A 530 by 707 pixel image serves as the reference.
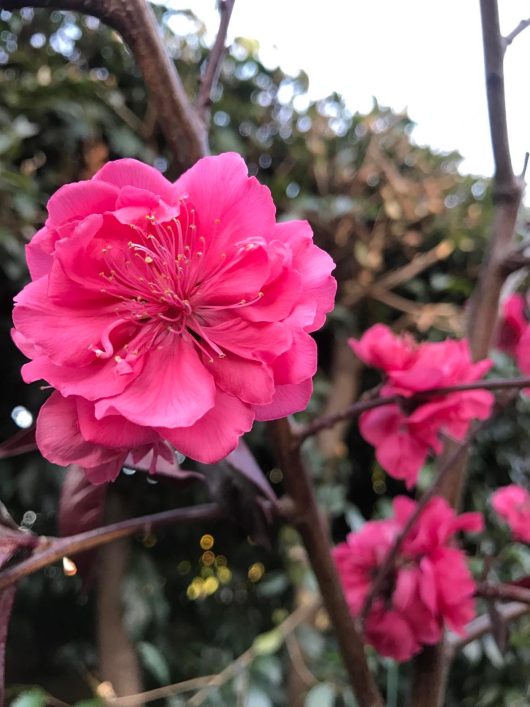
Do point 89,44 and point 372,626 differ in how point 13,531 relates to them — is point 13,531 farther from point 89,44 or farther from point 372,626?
point 89,44

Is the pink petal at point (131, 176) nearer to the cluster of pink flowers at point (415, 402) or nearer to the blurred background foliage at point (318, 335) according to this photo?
the cluster of pink flowers at point (415, 402)

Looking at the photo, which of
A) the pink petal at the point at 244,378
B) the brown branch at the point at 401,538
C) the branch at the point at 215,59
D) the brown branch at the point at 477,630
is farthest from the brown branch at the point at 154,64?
the brown branch at the point at 477,630

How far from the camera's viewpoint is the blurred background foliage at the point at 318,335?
2.70 ft

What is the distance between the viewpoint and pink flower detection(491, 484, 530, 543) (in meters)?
0.50

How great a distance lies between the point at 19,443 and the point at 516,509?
42 centimetres

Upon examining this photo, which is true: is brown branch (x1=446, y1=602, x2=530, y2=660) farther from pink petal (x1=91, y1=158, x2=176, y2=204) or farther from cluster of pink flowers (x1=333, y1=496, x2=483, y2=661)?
pink petal (x1=91, y1=158, x2=176, y2=204)

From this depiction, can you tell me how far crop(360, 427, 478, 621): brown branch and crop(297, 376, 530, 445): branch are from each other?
9cm

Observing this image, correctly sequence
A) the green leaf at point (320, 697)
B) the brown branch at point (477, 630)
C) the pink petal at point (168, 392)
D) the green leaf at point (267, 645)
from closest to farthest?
the pink petal at point (168, 392), the brown branch at point (477, 630), the green leaf at point (320, 697), the green leaf at point (267, 645)

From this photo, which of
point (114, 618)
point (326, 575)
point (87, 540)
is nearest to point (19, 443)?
point (87, 540)

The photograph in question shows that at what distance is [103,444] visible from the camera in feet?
0.73

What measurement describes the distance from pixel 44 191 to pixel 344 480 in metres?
0.65

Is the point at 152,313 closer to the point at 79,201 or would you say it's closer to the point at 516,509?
the point at 79,201

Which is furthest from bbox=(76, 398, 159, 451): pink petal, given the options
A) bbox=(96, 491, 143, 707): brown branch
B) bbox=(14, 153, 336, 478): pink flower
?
bbox=(96, 491, 143, 707): brown branch

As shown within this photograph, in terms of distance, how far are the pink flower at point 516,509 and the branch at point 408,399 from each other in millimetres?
212
